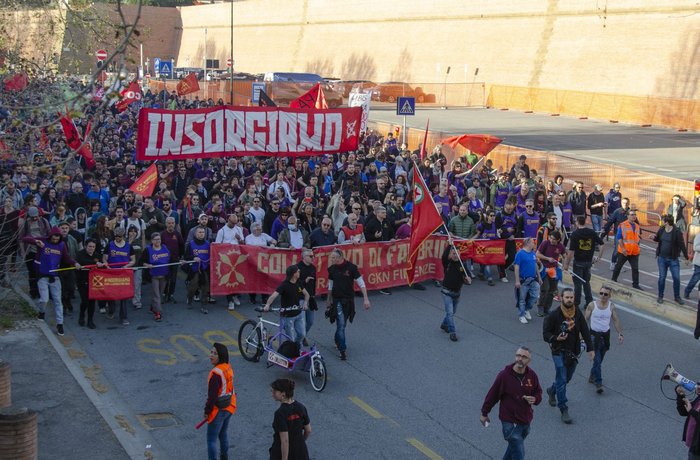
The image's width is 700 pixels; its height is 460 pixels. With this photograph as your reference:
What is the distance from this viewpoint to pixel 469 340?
12953 mm

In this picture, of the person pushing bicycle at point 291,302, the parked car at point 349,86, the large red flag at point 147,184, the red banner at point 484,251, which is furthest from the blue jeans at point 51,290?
the parked car at point 349,86

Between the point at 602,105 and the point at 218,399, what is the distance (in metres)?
42.6

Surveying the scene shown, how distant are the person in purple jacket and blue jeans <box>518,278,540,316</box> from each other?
7.11 meters

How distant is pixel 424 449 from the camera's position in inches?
363

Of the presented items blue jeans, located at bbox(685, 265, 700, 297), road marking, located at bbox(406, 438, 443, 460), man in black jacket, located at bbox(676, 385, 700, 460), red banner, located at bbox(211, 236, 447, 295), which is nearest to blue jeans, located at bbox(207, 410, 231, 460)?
road marking, located at bbox(406, 438, 443, 460)

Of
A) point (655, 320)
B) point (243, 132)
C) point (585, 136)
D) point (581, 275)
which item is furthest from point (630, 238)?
point (585, 136)

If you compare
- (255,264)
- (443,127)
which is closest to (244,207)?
(255,264)

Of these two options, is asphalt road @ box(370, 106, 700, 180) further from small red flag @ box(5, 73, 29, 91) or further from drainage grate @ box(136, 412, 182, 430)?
drainage grate @ box(136, 412, 182, 430)

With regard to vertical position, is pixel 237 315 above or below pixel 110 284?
below

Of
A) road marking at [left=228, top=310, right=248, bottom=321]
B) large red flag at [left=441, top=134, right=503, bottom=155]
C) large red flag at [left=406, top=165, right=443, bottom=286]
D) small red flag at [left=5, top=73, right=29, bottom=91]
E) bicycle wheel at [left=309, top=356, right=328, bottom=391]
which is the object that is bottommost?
road marking at [left=228, top=310, right=248, bottom=321]

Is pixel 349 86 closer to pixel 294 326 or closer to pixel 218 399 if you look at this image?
pixel 294 326

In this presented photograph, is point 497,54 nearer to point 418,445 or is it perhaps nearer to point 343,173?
point 343,173

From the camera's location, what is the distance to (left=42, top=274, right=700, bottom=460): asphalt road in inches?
370

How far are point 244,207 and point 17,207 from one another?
4.13 m
